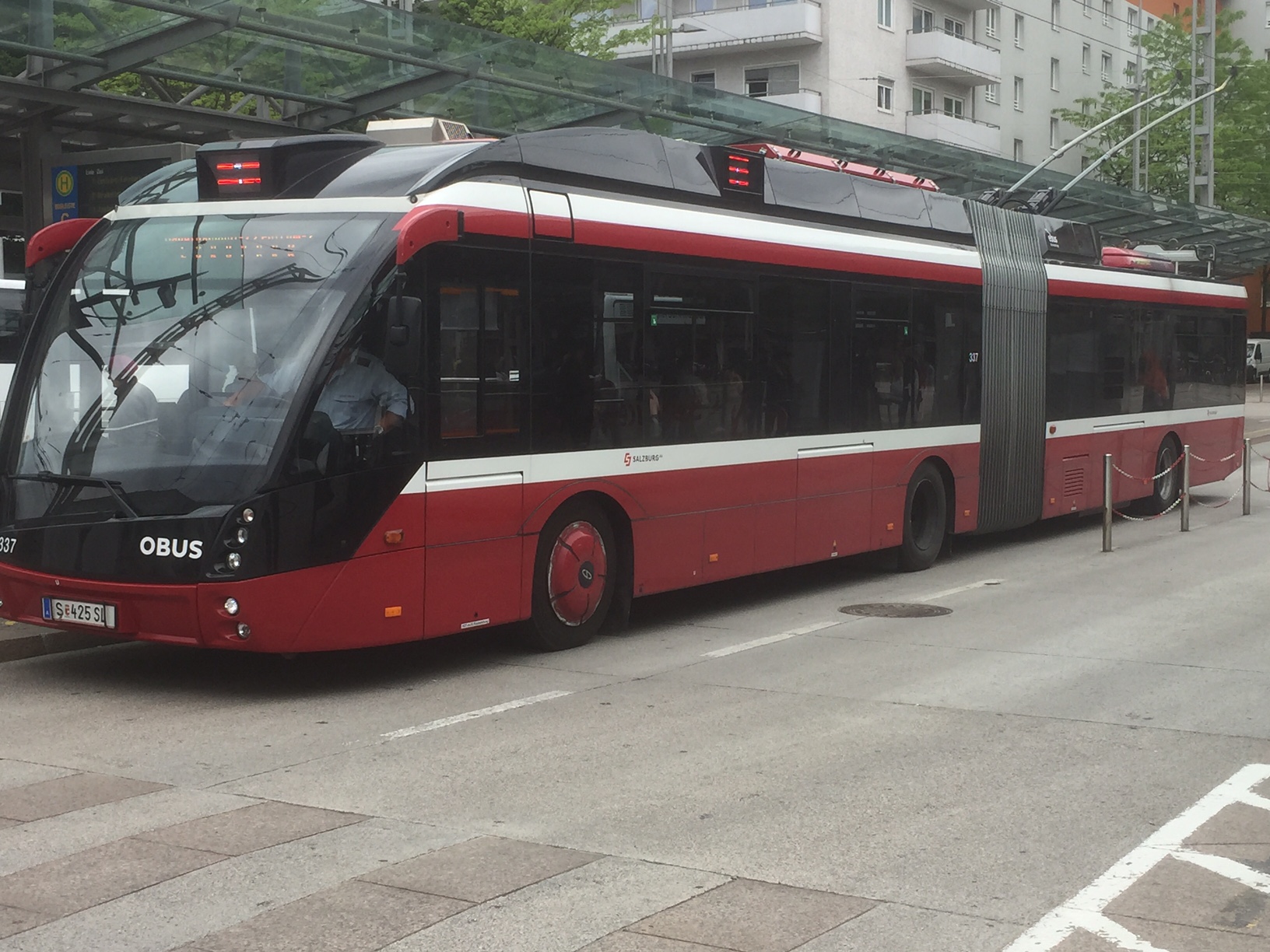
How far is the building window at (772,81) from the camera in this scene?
2093 inches

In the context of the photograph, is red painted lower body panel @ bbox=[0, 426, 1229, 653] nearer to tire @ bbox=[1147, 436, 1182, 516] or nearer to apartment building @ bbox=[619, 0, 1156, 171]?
tire @ bbox=[1147, 436, 1182, 516]

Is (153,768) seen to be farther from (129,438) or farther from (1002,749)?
(1002,749)

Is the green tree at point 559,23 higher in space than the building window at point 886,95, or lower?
lower

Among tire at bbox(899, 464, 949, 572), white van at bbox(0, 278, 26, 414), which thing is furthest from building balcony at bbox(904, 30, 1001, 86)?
tire at bbox(899, 464, 949, 572)

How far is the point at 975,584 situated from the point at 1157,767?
704 centimetres

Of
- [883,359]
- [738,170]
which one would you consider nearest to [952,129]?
[883,359]

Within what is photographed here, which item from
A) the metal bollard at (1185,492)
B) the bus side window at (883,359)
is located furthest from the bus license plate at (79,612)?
the metal bollard at (1185,492)

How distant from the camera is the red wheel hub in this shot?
1043 centimetres

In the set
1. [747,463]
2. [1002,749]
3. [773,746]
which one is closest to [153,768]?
[773,746]

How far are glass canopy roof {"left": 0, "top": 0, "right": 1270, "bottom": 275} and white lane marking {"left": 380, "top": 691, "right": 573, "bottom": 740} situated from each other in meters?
7.87

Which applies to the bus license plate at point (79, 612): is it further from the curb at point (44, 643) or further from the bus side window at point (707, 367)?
the bus side window at point (707, 367)

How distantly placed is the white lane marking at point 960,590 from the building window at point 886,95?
41820 millimetres

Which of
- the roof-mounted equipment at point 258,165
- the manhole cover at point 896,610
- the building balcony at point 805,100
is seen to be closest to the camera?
the roof-mounted equipment at point 258,165

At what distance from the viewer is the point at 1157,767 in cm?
742
